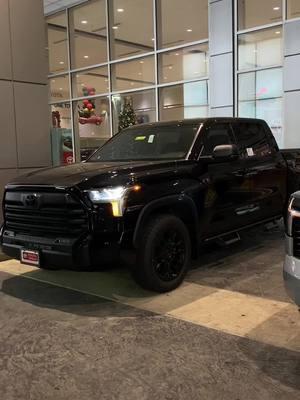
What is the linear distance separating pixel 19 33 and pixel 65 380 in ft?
20.5

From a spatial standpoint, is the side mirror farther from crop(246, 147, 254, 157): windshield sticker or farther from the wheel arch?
crop(246, 147, 254, 157): windshield sticker

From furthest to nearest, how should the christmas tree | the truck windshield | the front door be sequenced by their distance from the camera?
the christmas tree < the truck windshield < the front door

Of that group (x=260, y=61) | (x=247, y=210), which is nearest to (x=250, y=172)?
(x=247, y=210)

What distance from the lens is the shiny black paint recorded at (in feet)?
14.5

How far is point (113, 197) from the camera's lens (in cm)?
441

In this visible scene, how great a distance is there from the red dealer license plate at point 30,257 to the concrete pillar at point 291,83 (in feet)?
27.0

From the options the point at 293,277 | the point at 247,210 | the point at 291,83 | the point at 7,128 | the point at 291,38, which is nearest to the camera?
the point at 293,277

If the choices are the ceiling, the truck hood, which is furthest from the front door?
the ceiling

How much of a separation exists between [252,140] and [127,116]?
916 cm

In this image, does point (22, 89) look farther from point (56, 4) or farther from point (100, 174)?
point (56, 4)

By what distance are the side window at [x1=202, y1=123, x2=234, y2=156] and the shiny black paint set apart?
0.22 feet

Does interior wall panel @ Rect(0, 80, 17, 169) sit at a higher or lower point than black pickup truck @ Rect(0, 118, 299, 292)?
higher

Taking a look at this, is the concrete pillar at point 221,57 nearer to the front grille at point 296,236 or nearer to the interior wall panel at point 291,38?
the interior wall panel at point 291,38

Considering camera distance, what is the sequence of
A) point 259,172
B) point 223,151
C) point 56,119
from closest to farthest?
point 223,151, point 259,172, point 56,119
